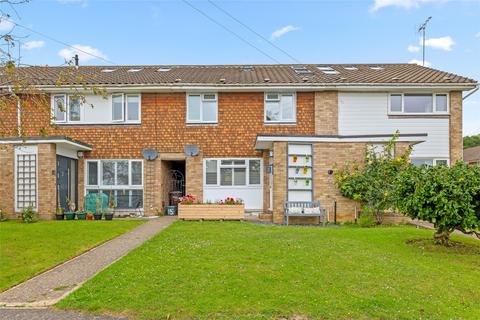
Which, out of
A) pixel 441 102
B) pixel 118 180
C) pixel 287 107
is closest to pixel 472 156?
pixel 441 102

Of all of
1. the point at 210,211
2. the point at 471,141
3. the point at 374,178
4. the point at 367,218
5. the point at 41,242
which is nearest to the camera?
the point at 41,242

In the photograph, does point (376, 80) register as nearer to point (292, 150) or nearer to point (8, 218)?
point (292, 150)

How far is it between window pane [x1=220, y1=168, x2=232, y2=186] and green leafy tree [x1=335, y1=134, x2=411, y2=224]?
4.74 metres

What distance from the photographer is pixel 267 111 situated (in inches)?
649

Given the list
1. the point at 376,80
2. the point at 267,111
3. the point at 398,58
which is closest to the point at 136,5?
the point at 267,111

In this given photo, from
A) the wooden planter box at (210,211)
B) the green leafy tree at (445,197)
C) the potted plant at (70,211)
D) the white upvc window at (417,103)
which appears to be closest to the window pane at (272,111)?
the wooden planter box at (210,211)

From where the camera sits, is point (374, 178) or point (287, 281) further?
point (374, 178)

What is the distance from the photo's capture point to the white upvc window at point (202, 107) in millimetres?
16500

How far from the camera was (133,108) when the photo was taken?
54.2ft

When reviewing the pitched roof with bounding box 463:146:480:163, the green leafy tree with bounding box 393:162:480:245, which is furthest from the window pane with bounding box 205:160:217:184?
the pitched roof with bounding box 463:146:480:163

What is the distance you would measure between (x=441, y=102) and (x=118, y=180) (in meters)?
14.2

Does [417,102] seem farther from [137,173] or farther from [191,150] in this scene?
[137,173]

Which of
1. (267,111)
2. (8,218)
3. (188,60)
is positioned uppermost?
(188,60)

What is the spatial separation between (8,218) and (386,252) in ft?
42.4
